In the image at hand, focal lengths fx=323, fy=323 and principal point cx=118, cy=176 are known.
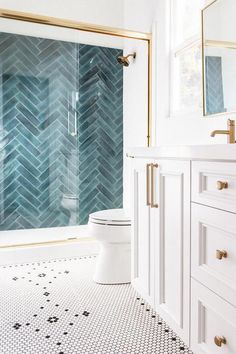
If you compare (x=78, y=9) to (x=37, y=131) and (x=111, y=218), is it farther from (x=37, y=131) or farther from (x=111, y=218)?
(x=111, y=218)

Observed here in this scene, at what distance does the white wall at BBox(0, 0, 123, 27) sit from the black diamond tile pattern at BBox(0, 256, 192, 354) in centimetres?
240

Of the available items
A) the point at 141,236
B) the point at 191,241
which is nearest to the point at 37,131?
the point at 141,236

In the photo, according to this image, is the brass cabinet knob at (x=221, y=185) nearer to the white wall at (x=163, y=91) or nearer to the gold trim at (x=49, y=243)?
the white wall at (x=163, y=91)

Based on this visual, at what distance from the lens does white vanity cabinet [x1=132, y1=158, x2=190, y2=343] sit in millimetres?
1359

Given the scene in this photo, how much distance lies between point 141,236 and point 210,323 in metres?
0.71

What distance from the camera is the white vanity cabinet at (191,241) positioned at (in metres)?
1.08

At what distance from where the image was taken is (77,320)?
1.67 meters

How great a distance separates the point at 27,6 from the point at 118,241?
2.37 meters

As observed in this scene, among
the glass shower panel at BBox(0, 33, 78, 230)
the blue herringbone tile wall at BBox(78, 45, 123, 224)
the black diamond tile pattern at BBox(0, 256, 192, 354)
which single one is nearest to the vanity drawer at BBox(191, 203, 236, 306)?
the black diamond tile pattern at BBox(0, 256, 192, 354)

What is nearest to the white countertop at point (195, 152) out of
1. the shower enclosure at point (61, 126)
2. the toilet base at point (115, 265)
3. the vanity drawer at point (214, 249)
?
the vanity drawer at point (214, 249)

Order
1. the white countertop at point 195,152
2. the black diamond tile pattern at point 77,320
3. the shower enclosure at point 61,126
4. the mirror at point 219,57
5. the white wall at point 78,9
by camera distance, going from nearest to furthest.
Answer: the white countertop at point 195,152 < the black diamond tile pattern at point 77,320 < the mirror at point 219,57 < the white wall at point 78,9 < the shower enclosure at point 61,126

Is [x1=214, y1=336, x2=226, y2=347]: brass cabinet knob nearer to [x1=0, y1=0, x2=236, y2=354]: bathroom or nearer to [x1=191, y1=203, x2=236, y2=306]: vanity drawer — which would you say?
[x1=0, y1=0, x2=236, y2=354]: bathroom

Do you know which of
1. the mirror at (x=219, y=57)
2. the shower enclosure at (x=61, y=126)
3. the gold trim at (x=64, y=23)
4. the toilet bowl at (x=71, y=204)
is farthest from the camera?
the toilet bowl at (x=71, y=204)

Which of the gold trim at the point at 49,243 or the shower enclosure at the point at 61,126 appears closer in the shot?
the gold trim at the point at 49,243
